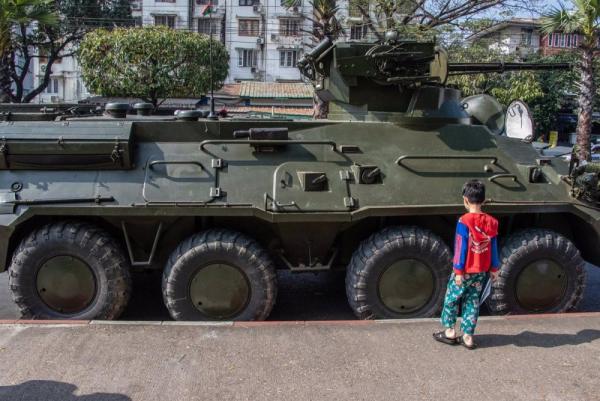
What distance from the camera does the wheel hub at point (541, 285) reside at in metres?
5.71

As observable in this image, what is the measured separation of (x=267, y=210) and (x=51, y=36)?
1024 inches

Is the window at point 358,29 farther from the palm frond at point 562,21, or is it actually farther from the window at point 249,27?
the window at point 249,27

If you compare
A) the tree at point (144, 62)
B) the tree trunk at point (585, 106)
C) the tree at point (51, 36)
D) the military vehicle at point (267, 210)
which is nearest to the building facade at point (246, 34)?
the tree at point (51, 36)

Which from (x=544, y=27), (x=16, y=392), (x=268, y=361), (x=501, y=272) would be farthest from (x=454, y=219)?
(x=544, y=27)

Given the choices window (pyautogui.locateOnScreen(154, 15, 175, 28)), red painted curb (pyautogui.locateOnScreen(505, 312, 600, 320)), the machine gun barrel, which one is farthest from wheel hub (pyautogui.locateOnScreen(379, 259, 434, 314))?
window (pyautogui.locateOnScreen(154, 15, 175, 28))

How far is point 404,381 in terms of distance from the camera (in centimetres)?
434

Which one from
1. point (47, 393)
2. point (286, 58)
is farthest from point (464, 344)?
point (286, 58)

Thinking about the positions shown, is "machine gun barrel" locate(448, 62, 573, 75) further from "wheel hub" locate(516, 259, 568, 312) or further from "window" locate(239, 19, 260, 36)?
"window" locate(239, 19, 260, 36)

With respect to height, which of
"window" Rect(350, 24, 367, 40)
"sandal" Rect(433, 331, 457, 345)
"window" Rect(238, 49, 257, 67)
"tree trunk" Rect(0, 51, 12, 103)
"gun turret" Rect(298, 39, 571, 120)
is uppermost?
"window" Rect(238, 49, 257, 67)

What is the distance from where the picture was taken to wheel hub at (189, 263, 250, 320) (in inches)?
215

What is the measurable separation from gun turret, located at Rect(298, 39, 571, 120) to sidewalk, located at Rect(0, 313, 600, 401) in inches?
88.2

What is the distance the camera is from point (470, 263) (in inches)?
190

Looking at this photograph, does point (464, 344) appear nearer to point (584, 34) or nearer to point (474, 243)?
point (474, 243)

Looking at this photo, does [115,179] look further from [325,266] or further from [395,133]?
[395,133]
